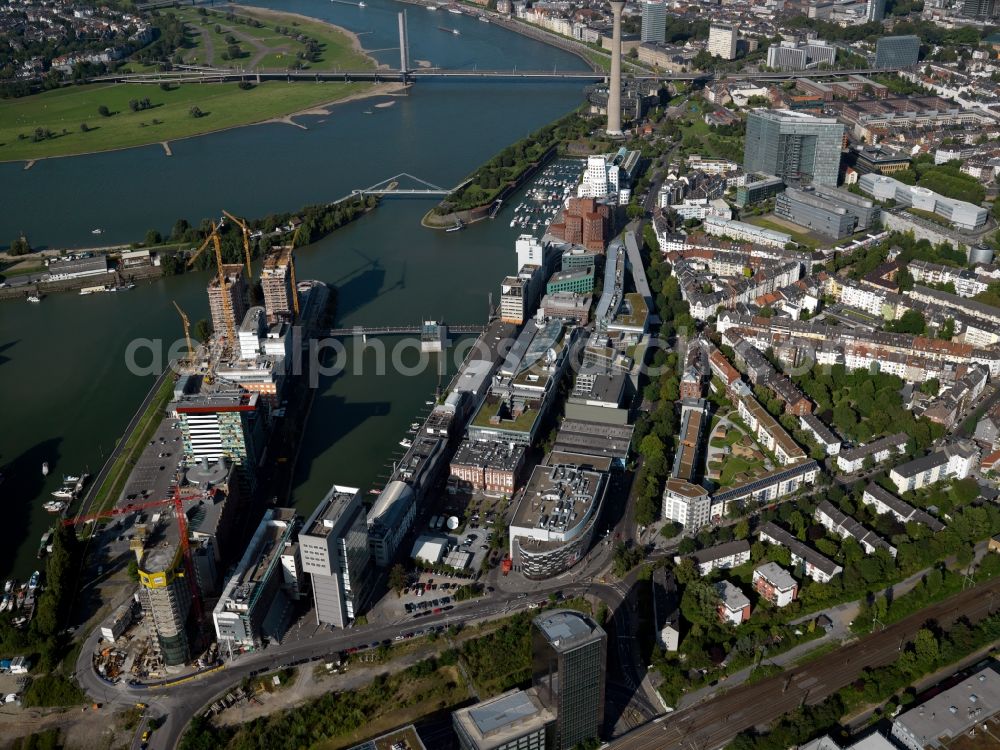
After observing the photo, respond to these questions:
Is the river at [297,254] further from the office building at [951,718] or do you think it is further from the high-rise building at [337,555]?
the office building at [951,718]

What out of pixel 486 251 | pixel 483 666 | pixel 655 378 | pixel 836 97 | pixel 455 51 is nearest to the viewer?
pixel 483 666

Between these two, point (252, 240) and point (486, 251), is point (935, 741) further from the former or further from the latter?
point (252, 240)

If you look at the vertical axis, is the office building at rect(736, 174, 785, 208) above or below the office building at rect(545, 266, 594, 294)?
above

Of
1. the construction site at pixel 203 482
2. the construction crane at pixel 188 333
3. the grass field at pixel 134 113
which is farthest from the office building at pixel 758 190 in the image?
the grass field at pixel 134 113

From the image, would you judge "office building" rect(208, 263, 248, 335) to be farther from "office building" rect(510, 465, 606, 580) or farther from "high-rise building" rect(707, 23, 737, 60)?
"high-rise building" rect(707, 23, 737, 60)

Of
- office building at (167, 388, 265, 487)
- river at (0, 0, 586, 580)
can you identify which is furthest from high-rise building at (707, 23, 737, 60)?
office building at (167, 388, 265, 487)

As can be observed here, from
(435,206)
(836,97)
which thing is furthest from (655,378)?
(836,97)
